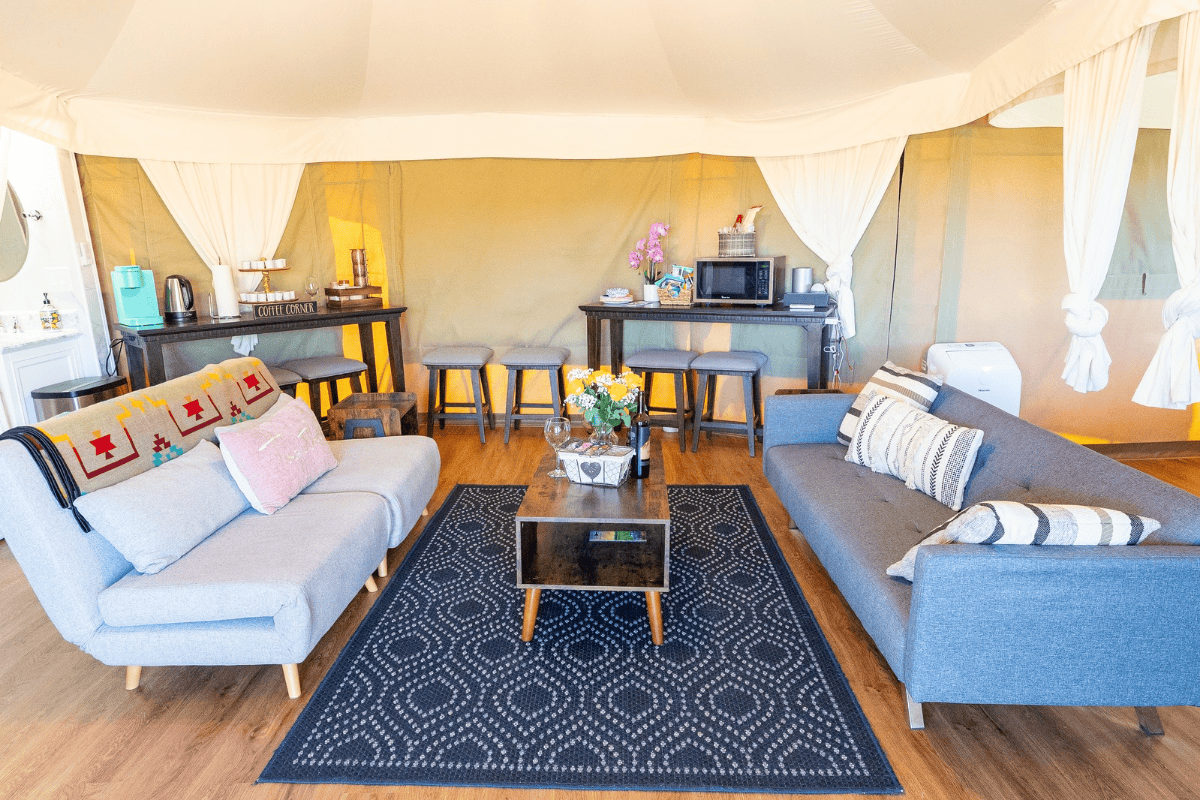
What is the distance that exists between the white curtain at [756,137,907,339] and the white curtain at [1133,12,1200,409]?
187cm

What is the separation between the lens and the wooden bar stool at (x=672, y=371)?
4488 mm

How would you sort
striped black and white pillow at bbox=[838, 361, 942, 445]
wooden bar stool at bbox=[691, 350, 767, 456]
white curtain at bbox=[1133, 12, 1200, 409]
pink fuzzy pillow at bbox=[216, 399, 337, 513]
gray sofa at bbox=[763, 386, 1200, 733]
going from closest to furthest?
gray sofa at bbox=[763, 386, 1200, 733], white curtain at bbox=[1133, 12, 1200, 409], pink fuzzy pillow at bbox=[216, 399, 337, 513], striped black and white pillow at bbox=[838, 361, 942, 445], wooden bar stool at bbox=[691, 350, 767, 456]

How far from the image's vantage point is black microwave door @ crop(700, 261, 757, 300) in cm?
444

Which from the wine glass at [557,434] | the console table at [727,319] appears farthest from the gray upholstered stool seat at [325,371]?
the wine glass at [557,434]

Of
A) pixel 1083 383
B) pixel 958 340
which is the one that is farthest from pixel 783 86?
pixel 1083 383

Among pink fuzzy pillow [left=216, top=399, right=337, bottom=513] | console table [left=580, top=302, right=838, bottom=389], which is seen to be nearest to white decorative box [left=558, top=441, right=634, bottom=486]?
pink fuzzy pillow [left=216, top=399, right=337, bottom=513]

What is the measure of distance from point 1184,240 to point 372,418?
3.68 m

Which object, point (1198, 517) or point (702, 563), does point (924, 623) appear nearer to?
point (1198, 517)

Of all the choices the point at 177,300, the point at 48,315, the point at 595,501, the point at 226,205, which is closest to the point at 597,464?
the point at 595,501

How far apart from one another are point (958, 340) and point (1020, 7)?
1.90 metres

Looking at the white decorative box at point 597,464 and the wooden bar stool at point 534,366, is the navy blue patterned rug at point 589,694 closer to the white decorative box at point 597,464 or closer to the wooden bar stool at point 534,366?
the white decorative box at point 597,464

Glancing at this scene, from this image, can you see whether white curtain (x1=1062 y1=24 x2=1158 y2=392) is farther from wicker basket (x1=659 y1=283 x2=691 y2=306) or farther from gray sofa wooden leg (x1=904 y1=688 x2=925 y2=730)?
wicker basket (x1=659 y1=283 x2=691 y2=306)

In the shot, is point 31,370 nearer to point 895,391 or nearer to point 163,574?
point 163,574

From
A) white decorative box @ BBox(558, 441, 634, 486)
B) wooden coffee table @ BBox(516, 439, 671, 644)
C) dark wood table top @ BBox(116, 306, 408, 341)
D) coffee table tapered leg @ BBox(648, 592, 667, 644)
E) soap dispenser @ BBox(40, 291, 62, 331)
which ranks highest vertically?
soap dispenser @ BBox(40, 291, 62, 331)
